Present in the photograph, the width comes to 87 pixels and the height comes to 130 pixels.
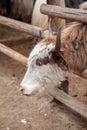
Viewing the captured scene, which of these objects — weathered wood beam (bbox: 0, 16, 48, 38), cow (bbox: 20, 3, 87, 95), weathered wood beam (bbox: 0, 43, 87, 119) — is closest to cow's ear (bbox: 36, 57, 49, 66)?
cow (bbox: 20, 3, 87, 95)

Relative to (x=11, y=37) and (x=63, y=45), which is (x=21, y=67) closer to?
(x=11, y=37)

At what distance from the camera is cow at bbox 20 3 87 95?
204cm

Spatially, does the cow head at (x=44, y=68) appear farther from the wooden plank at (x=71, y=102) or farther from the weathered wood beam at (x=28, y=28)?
the weathered wood beam at (x=28, y=28)

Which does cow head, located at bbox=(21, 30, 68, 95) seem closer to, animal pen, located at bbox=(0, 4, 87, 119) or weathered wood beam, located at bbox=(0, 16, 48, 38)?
animal pen, located at bbox=(0, 4, 87, 119)

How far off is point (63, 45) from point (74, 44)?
8 centimetres

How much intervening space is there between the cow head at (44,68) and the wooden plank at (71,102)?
22 cm

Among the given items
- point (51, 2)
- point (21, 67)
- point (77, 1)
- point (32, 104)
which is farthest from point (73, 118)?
point (77, 1)

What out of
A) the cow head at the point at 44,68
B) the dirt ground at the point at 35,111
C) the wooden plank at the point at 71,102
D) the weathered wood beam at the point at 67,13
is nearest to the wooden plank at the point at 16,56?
the dirt ground at the point at 35,111

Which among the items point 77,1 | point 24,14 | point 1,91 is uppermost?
point 77,1

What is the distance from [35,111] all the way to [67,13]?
1.10m

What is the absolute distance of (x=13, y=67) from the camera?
4148mm

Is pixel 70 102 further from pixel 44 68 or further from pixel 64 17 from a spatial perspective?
pixel 64 17

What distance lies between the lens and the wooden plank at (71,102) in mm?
2477

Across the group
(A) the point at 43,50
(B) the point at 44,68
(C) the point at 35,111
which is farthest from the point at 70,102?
(A) the point at 43,50
